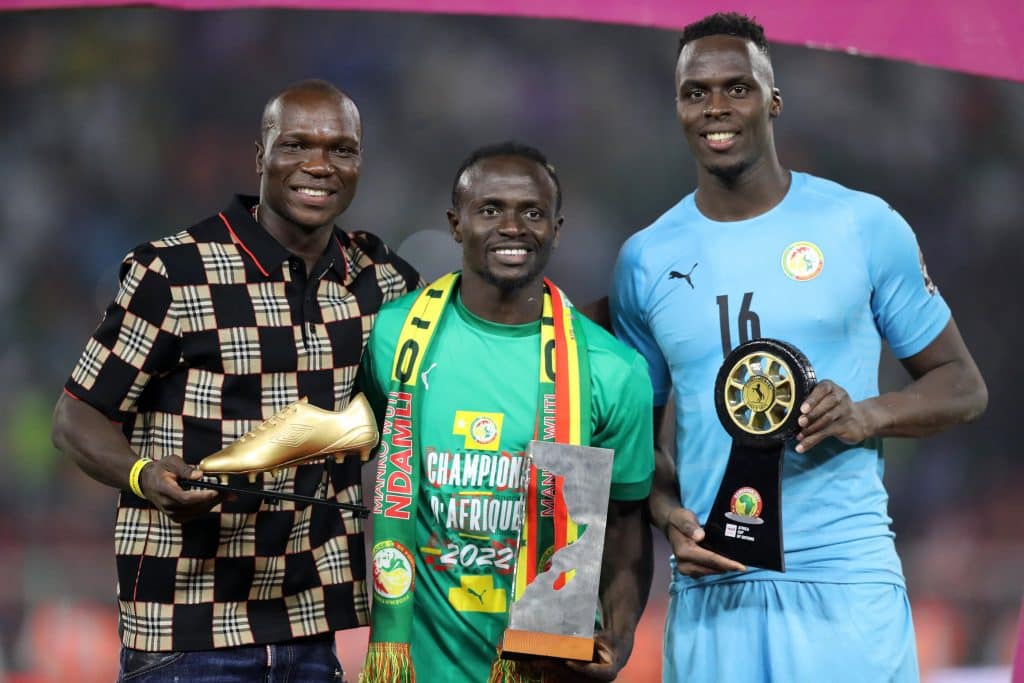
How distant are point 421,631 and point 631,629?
41 centimetres

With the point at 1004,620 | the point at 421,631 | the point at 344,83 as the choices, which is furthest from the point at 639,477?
the point at 344,83

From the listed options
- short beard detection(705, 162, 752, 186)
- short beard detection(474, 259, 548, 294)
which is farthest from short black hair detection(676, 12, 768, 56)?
short beard detection(474, 259, 548, 294)

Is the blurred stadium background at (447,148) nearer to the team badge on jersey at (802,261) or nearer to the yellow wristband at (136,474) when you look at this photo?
the team badge on jersey at (802,261)

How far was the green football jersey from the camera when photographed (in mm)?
2385

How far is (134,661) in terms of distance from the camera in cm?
242

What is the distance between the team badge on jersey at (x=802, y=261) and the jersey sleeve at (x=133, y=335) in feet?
4.08

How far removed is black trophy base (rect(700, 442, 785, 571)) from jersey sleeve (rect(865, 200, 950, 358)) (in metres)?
0.43

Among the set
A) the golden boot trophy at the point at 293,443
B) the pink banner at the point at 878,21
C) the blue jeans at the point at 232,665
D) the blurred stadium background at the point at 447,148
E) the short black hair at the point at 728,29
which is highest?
the blurred stadium background at the point at 447,148

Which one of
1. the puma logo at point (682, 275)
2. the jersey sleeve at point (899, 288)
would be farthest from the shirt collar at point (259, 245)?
the jersey sleeve at point (899, 288)

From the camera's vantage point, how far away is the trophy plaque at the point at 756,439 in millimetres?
2318

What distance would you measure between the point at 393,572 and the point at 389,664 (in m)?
0.17

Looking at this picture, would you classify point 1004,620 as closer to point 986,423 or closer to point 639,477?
point 986,423

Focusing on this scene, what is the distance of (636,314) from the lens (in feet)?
8.96

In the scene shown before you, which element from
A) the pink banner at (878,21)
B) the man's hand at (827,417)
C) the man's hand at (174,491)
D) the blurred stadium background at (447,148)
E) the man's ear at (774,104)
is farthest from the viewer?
the blurred stadium background at (447,148)
